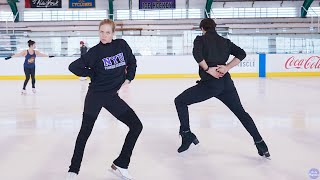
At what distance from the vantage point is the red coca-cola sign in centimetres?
1794

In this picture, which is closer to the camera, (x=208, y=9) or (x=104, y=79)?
(x=104, y=79)

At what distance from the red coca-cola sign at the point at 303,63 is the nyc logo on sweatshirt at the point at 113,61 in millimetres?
16163

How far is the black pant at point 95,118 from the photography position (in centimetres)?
317

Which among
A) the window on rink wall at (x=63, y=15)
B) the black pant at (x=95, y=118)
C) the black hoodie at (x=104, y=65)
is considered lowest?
the black pant at (x=95, y=118)

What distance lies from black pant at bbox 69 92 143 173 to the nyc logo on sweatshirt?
0.24m

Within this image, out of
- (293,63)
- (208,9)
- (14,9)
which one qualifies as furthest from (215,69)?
(14,9)

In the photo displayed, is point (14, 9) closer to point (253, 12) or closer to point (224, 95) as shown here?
point (253, 12)

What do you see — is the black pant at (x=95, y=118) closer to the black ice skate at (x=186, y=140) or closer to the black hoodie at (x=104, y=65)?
the black hoodie at (x=104, y=65)

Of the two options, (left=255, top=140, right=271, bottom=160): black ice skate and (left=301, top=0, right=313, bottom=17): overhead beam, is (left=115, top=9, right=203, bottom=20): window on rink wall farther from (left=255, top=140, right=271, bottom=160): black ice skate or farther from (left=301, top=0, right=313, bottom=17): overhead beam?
(left=255, top=140, right=271, bottom=160): black ice skate

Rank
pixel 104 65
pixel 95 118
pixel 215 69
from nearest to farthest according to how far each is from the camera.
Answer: pixel 104 65 → pixel 95 118 → pixel 215 69

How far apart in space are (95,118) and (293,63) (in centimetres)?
1637

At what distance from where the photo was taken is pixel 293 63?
18.0m

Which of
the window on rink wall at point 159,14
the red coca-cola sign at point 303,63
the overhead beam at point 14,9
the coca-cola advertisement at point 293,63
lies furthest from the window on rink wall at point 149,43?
the overhead beam at point 14,9

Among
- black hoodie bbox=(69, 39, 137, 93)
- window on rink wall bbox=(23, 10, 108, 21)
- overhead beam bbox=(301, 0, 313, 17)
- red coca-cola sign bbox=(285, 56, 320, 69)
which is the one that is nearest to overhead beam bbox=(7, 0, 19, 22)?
window on rink wall bbox=(23, 10, 108, 21)
